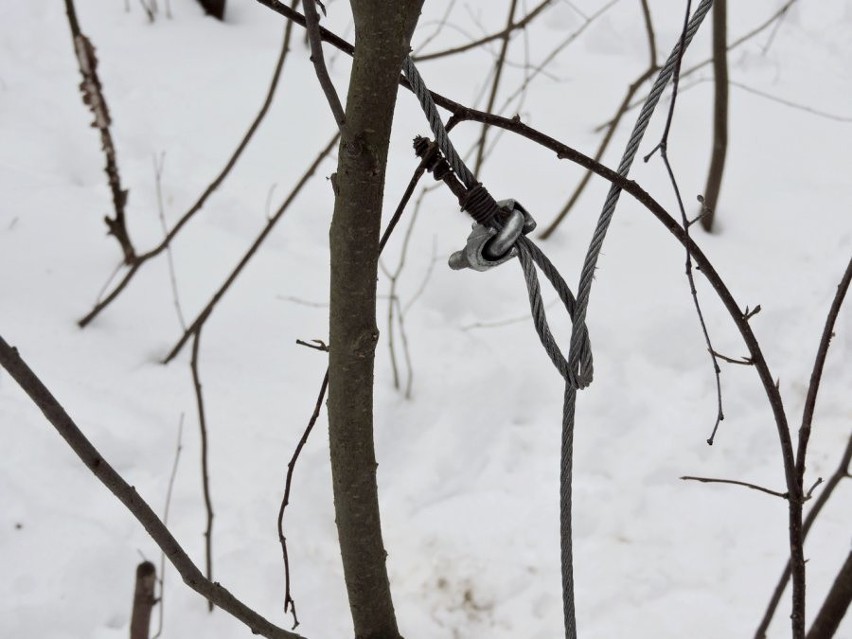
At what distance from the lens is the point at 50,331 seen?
6.17 ft

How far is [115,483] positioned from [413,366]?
144cm

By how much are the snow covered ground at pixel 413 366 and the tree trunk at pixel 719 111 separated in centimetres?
15

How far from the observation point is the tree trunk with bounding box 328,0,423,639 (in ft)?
1.92

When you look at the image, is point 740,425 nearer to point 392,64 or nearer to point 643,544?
point 643,544

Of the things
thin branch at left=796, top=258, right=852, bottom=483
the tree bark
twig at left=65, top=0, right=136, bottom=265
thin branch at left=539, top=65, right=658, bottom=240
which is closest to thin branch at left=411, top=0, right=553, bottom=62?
thin branch at left=539, top=65, right=658, bottom=240

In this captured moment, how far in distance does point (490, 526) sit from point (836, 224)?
5.06 ft

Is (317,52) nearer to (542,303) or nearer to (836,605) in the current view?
(542,303)

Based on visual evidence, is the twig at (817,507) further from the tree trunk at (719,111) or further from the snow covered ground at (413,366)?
the tree trunk at (719,111)

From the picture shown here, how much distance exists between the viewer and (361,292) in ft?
2.29

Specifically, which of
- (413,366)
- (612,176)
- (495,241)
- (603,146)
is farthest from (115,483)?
(603,146)

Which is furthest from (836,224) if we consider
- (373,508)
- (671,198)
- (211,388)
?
(373,508)

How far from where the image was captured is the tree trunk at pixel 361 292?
23.1 inches

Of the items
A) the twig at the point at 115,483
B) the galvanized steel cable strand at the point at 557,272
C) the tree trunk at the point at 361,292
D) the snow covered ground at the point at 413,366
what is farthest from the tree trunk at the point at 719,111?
the twig at the point at 115,483

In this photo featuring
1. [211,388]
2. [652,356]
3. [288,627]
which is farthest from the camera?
[652,356]
